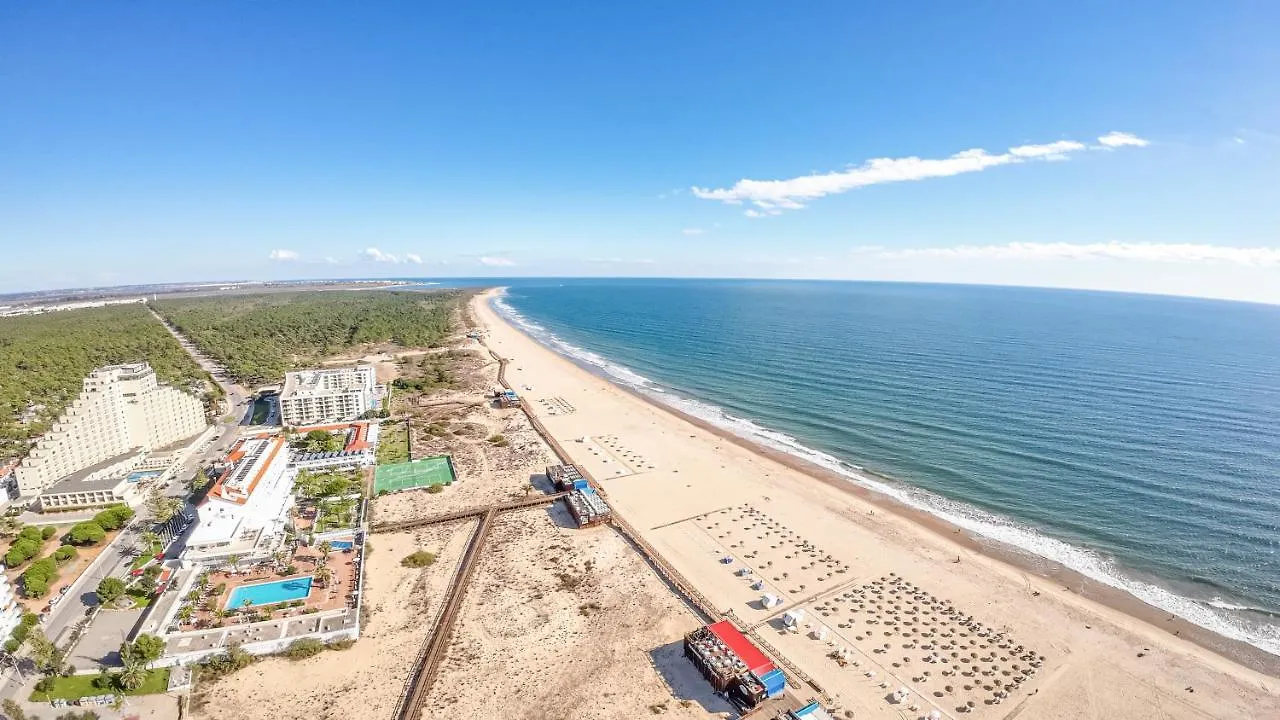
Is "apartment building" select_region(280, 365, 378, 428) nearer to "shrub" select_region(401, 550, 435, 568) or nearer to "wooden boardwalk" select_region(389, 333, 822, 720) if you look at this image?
"wooden boardwalk" select_region(389, 333, 822, 720)

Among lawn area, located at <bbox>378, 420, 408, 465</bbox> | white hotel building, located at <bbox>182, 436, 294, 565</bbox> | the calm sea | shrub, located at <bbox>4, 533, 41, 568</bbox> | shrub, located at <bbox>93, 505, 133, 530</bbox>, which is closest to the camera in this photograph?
white hotel building, located at <bbox>182, 436, 294, 565</bbox>

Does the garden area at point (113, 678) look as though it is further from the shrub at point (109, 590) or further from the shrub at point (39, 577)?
the shrub at point (39, 577)

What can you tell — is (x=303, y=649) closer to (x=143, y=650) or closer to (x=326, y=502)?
(x=143, y=650)

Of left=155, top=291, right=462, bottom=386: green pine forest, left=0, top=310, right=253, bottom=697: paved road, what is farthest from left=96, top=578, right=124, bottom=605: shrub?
left=155, top=291, right=462, bottom=386: green pine forest

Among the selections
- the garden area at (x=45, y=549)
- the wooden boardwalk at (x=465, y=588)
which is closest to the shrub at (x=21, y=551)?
the garden area at (x=45, y=549)

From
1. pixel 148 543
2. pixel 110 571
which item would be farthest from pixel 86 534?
pixel 110 571

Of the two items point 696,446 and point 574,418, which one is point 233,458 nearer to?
point 574,418

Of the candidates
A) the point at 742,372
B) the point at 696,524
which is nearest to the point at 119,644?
the point at 696,524
